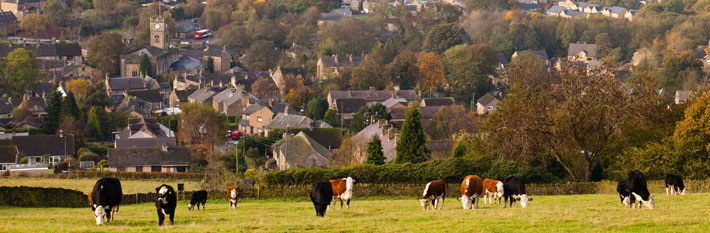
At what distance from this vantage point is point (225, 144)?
77.9m

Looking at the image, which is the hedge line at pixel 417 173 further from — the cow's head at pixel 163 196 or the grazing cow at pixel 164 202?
the cow's head at pixel 163 196

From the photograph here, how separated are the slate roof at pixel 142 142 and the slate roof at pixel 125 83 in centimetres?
3025

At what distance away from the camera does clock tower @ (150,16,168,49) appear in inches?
4911

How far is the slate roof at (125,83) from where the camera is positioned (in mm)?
102625

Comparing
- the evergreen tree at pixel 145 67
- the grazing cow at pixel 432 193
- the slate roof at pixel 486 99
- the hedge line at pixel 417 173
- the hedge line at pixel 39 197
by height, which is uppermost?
the evergreen tree at pixel 145 67

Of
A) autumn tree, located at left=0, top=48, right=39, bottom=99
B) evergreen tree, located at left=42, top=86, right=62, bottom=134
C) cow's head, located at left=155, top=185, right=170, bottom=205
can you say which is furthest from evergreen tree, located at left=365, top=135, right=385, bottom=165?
autumn tree, located at left=0, top=48, right=39, bottom=99

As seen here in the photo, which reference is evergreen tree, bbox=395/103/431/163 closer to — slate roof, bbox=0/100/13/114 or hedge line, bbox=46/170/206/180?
hedge line, bbox=46/170/206/180

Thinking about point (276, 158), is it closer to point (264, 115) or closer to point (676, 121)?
point (264, 115)

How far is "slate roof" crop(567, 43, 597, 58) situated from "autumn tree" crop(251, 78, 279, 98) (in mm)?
38384

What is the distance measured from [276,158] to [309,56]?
189 ft

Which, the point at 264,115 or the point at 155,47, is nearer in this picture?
the point at 264,115

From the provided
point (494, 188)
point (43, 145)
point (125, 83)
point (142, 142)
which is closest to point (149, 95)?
point (125, 83)

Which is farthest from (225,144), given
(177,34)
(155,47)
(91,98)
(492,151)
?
(177,34)

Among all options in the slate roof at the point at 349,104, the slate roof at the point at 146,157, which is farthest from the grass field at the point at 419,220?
the slate roof at the point at 349,104
